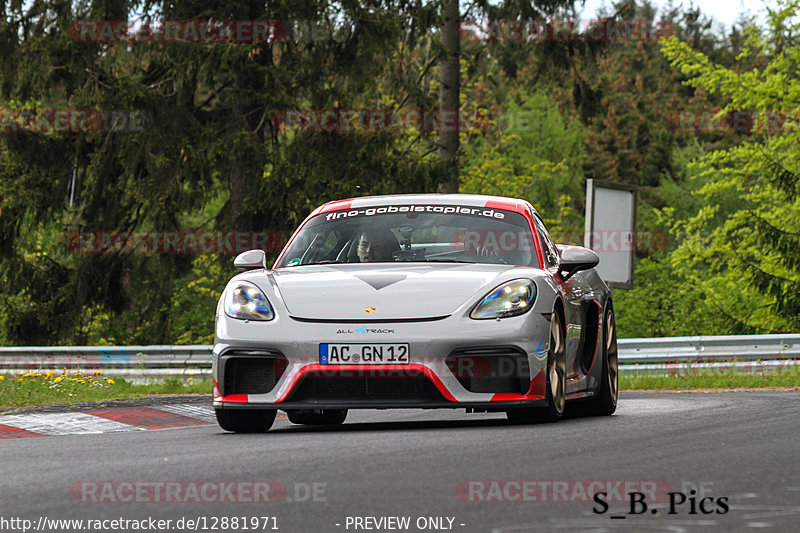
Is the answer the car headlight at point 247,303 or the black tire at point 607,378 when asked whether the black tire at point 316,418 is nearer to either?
the car headlight at point 247,303

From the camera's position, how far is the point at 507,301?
796 centimetres

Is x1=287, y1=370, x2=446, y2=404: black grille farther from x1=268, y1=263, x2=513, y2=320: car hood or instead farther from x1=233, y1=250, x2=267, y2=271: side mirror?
x1=233, y1=250, x2=267, y2=271: side mirror

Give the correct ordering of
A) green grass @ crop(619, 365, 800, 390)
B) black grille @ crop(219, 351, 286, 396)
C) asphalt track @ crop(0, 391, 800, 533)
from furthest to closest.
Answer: green grass @ crop(619, 365, 800, 390) → black grille @ crop(219, 351, 286, 396) → asphalt track @ crop(0, 391, 800, 533)

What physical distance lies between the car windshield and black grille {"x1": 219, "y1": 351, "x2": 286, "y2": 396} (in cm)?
118

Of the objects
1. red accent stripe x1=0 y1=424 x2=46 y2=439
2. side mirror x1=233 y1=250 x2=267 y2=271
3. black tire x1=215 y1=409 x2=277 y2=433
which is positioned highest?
side mirror x1=233 y1=250 x2=267 y2=271

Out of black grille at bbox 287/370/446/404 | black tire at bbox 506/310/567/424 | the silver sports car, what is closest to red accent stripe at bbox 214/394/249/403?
the silver sports car

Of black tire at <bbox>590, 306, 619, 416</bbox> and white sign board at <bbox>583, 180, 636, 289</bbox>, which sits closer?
black tire at <bbox>590, 306, 619, 416</bbox>

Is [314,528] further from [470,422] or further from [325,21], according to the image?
[325,21]

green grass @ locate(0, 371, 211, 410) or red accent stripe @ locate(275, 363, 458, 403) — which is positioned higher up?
red accent stripe @ locate(275, 363, 458, 403)

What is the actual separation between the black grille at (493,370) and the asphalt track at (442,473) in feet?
0.89

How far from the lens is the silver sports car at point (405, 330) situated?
25.5ft

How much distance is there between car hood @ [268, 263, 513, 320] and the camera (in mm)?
7867

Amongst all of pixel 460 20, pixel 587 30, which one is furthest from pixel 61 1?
pixel 587 30

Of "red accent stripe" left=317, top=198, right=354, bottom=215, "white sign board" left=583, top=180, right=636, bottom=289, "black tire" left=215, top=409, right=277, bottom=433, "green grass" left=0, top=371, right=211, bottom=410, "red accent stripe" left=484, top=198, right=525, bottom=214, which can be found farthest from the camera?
"white sign board" left=583, top=180, right=636, bottom=289
